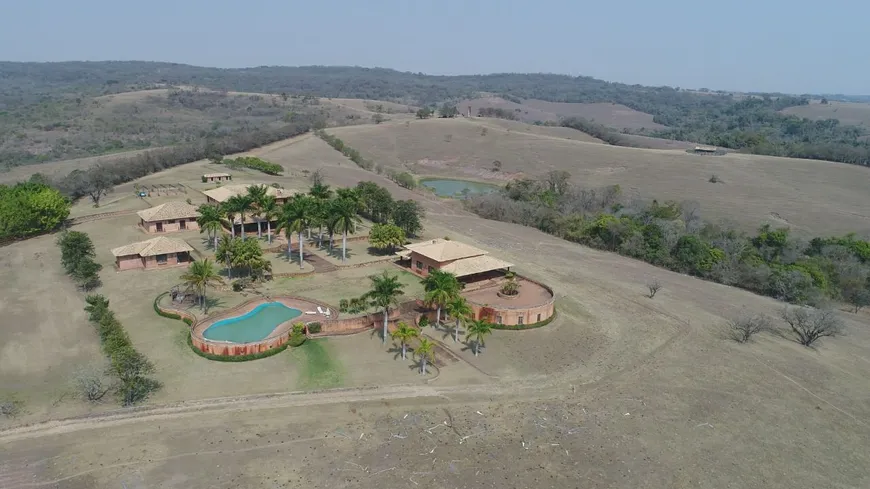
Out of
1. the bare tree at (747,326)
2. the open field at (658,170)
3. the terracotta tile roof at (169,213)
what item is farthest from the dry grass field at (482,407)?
the open field at (658,170)

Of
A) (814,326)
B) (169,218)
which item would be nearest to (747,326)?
(814,326)

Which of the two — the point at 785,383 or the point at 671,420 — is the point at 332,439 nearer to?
the point at 671,420

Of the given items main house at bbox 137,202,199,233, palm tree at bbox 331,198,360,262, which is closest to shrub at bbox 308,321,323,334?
palm tree at bbox 331,198,360,262

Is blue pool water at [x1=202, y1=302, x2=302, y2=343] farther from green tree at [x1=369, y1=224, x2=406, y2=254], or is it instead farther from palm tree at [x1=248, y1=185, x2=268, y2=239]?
green tree at [x1=369, y1=224, x2=406, y2=254]

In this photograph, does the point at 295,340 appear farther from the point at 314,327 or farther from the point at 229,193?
the point at 229,193

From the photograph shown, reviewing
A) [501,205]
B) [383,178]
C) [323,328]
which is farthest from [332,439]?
[383,178]

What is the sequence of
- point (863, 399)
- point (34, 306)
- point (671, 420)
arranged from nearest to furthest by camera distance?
1. point (671, 420)
2. point (863, 399)
3. point (34, 306)
